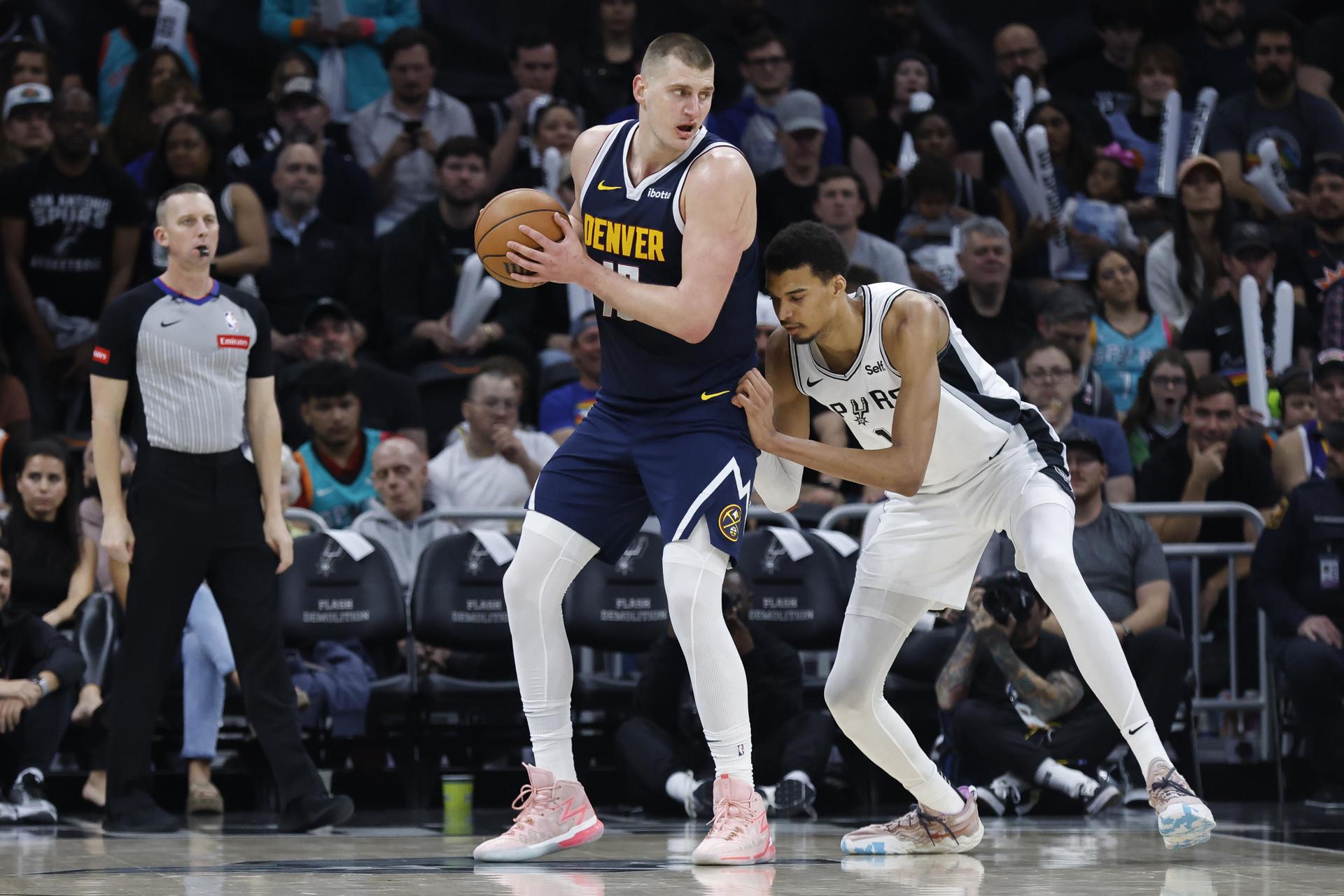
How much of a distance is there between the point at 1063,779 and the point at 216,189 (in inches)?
237

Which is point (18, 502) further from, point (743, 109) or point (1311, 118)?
point (1311, 118)

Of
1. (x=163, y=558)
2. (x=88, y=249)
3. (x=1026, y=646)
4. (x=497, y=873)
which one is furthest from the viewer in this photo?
(x=88, y=249)

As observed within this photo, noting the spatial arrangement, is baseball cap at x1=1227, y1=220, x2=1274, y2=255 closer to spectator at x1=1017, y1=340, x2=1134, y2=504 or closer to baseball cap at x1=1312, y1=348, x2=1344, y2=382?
baseball cap at x1=1312, y1=348, x2=1344, y2=382

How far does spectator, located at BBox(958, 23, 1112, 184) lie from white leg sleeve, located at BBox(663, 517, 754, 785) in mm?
7507

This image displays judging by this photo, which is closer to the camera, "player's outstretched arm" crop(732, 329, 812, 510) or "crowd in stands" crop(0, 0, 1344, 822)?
"player's outstretched arm" crop(732, 329, 812, 510)

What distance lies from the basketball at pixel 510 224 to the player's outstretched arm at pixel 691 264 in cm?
9

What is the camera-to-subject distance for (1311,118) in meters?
12.2

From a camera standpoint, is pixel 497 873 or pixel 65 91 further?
pixel 65 91

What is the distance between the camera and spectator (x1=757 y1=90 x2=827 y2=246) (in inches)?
437

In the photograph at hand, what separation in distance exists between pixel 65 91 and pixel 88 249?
1.14 meters

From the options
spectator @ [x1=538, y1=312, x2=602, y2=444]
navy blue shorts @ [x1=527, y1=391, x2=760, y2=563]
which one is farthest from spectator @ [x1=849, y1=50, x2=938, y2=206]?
navy blue shorts @ [x1=527, y1=391, x2=760, y2=563]

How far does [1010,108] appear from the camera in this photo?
12.5 m

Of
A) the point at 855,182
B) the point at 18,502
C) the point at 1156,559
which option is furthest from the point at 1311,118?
the point at 18,502

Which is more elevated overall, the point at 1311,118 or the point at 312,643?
the point at 1311,118
